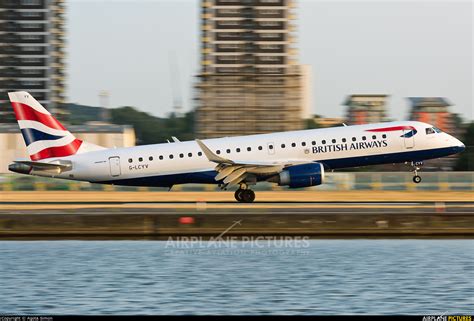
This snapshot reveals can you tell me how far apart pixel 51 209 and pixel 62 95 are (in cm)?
14944

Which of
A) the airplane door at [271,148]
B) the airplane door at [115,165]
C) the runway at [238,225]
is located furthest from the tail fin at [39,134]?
the airplane door at [271,148]

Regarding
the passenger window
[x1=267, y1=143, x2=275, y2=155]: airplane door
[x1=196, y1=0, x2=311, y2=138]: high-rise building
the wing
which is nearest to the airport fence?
the passenger window

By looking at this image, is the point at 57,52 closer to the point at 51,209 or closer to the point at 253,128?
the point at 253,128

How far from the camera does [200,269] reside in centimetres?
3186

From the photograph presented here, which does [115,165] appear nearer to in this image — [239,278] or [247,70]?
[239,278]

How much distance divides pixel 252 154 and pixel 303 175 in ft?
11.4

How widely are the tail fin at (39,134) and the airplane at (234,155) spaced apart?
0.18 feet

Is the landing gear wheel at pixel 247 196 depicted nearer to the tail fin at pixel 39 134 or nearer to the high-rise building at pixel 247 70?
the tail fin at pixel 39 134

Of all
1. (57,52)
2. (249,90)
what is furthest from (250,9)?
(57,52)

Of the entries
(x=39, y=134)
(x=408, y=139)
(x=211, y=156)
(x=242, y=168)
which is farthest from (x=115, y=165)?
(x=408, y=139)

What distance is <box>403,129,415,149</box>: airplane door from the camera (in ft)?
159

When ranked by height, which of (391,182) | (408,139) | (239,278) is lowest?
(391,182)

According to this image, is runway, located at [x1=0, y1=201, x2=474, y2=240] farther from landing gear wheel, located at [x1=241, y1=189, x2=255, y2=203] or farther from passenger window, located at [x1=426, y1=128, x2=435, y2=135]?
passenger window, located at [x1=426, y1=128, x2=435, y2=135]

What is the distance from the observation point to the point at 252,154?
48.2 m
